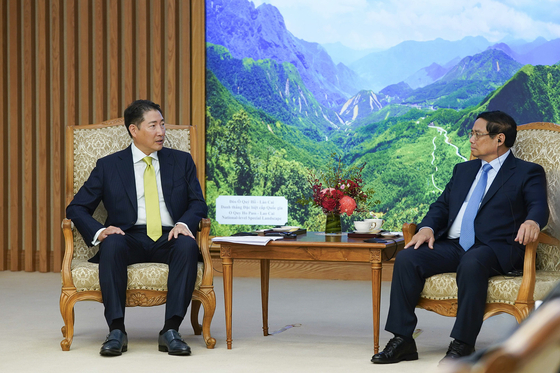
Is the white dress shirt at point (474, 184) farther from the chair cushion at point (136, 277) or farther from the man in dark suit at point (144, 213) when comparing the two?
the chair cushion at point (136, 277)

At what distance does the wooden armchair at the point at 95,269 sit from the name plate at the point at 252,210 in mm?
2337

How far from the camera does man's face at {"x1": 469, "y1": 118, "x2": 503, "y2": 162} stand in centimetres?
292

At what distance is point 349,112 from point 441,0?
1.29 meters

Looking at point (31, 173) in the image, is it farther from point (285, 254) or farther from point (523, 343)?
point (523, 343)

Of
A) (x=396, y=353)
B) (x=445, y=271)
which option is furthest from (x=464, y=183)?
(x=396, y=353)

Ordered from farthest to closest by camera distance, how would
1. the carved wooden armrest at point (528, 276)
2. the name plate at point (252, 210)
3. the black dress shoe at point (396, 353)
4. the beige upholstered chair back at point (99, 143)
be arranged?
the name plate at point (252, 210) < the beige upholstered chair back at point (99, 143) < the black dress shoe at point (396, 353) < the carved wooden armrest at point (528, 276)

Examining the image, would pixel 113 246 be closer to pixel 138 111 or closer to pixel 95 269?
pixel 95 269

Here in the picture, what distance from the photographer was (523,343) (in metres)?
0.31

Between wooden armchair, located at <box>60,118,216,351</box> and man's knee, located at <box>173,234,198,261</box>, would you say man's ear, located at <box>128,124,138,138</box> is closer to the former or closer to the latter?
wooden armchair, located at <box>60,118,216,351</box>

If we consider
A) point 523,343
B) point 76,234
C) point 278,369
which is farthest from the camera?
point 76,234

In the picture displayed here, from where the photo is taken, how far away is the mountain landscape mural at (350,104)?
548 cm

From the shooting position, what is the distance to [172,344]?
284 centimetres

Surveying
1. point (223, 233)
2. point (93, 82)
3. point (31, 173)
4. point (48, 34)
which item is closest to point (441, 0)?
point (223, 233)

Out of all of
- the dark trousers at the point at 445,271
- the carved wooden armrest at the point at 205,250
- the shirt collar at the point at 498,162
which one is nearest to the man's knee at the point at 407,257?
the dark trousers at the point at 445,271
